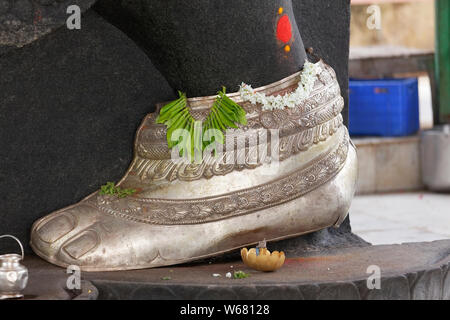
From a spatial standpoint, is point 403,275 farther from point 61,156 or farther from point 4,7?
point 4,7

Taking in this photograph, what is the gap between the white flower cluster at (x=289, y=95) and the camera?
3723 millimetres

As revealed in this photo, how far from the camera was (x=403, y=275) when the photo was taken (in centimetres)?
345

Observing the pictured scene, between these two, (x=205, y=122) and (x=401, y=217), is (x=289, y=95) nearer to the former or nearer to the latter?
(x=205, y=122)

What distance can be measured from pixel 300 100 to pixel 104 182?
2.80ft

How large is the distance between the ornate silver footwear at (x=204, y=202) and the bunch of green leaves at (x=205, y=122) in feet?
0.14

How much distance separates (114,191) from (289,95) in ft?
2.57

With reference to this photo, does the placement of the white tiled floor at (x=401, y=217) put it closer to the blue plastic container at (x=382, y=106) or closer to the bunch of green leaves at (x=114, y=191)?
the blue plastic container at (x=382, y=106)

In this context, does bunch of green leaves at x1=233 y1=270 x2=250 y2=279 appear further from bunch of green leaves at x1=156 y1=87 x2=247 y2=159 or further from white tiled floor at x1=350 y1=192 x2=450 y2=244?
white tiled floor at x1=350 y1=192 x2=450 y2=244

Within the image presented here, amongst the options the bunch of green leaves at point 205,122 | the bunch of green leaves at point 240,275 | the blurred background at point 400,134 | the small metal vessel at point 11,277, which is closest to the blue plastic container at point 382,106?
the blurred background at point 400,134

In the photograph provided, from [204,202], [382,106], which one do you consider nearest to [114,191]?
[204,202]

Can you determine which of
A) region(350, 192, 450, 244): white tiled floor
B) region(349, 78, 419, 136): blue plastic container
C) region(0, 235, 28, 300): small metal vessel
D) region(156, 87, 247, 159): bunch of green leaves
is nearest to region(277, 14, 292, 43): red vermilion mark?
region(156, 87, 247, 159): bunch of green leaves

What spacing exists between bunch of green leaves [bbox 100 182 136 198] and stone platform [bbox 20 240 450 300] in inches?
13.4
